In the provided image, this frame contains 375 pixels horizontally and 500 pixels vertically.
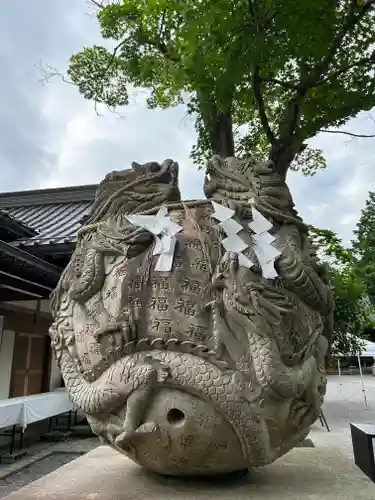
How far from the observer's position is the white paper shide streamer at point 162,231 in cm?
276

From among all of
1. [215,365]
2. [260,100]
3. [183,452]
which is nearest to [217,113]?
[260,100]

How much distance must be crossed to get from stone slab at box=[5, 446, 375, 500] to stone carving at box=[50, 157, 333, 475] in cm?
16

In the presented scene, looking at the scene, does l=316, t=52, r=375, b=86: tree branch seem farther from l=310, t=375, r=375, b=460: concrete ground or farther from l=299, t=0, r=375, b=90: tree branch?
l=310, t=375, r=375, b=460: concrete ground

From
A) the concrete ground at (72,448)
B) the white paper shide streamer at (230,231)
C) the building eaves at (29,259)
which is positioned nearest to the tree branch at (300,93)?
the white paper shide streamer at (230,231)

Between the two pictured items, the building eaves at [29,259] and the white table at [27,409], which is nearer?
the building eaves at [29,259]

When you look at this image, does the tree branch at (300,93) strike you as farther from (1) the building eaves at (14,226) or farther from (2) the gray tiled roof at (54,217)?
(2) the gray tiled roof at (54,217)

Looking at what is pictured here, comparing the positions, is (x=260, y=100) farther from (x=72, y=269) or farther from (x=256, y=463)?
(x=256, y=463)

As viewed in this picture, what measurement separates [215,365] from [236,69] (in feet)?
10.2

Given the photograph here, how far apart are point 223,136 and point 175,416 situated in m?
4.24

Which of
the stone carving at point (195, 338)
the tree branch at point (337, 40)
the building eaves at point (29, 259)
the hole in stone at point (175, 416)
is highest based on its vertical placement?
the tree branch at point (337, 40)

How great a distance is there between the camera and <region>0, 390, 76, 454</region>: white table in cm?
628

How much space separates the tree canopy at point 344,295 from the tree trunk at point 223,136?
2.89m

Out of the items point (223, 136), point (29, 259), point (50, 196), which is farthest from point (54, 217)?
point (223, 136)

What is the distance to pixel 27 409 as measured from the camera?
22.4 ft
